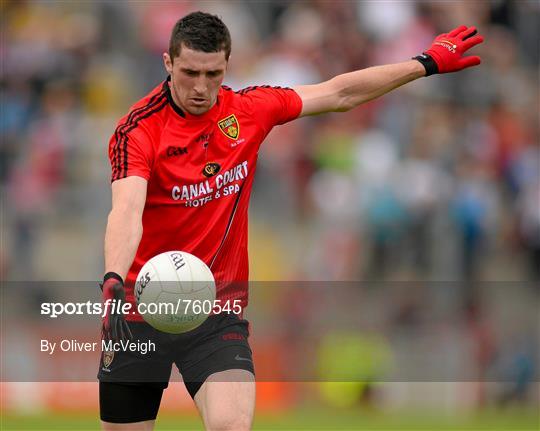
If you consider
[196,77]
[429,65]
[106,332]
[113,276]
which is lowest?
[106,332]

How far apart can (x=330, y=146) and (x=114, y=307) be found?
898 cm

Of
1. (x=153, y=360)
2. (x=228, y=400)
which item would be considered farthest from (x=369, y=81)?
(x=228, y=400)

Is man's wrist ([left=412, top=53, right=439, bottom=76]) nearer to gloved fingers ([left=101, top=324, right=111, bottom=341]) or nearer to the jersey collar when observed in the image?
the jersey collar

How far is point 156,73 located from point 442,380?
17.3ft

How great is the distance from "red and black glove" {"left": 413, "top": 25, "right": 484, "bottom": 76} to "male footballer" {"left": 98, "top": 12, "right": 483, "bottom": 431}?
110 cm

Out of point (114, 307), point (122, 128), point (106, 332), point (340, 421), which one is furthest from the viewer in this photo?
point (340, 421)

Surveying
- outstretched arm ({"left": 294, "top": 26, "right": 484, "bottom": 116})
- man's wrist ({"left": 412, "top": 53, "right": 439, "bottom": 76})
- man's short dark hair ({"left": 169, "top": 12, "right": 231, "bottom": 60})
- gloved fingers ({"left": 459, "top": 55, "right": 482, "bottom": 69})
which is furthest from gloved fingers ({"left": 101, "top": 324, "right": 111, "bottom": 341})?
gloved fingers ({"left": 459, "top": 55, "right": 482, "bottom": 69})

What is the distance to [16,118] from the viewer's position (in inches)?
599

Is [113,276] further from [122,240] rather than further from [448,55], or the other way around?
[448,55]

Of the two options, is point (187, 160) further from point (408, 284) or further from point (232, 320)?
point (408, 284)

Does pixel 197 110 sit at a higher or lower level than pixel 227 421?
higher

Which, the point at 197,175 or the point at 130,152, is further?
the point at 197,175

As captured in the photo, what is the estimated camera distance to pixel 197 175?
6746 mm

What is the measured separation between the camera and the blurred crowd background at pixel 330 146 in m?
14.0
